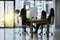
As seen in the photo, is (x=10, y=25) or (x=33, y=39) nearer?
(x=33, y=39)

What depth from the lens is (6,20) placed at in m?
12.6

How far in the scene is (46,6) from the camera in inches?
512

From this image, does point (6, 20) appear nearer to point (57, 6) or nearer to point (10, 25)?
point (10, 25)

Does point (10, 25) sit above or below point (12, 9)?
below

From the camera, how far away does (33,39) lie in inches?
297

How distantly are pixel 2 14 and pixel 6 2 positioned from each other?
85cm

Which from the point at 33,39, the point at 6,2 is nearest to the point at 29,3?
the point at 6,2

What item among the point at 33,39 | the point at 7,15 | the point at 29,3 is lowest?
the point at 33,39

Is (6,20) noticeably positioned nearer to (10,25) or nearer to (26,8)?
(10,25)

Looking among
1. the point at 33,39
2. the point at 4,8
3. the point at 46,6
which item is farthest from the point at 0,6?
the point at 33,39

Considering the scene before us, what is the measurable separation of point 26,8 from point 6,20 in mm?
1583

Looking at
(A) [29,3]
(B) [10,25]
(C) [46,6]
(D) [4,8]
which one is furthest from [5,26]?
(C) [46,6]

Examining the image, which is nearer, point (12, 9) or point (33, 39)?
→ point (33, 39)

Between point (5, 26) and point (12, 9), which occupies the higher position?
point (12, 9)
